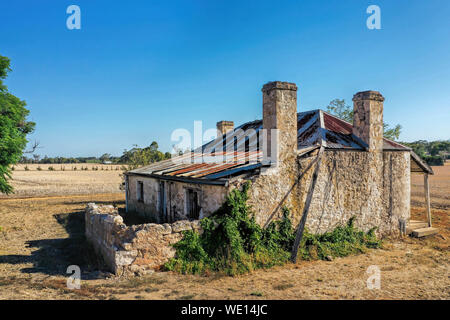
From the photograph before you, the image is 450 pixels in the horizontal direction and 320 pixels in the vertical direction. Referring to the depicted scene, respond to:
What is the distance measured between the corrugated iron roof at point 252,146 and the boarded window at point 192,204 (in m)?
0.65

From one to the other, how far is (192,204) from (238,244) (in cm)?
321

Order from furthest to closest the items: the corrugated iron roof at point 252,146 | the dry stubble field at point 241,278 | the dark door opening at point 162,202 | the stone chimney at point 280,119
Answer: the dark door opening at point 162,202 → the corrugated iron roof at point 252,146 → the stone chimney at point 280,119 → the dry stubble field at point 241,278

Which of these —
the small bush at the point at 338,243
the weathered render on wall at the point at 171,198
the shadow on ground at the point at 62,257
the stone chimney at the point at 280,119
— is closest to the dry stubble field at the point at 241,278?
the shadow on ground at the point at 62,257

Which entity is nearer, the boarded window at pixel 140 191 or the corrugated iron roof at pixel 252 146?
the corrugated iron roof at pixel 252 146

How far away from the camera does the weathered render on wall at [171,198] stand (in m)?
9.92

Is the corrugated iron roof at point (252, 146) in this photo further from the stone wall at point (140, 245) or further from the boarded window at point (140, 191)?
the stone wall at point (140, 245)

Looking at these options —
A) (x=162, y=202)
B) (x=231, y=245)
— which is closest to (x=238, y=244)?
(x=231, y=245)

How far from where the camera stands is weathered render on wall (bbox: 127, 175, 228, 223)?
9922 millimetres
